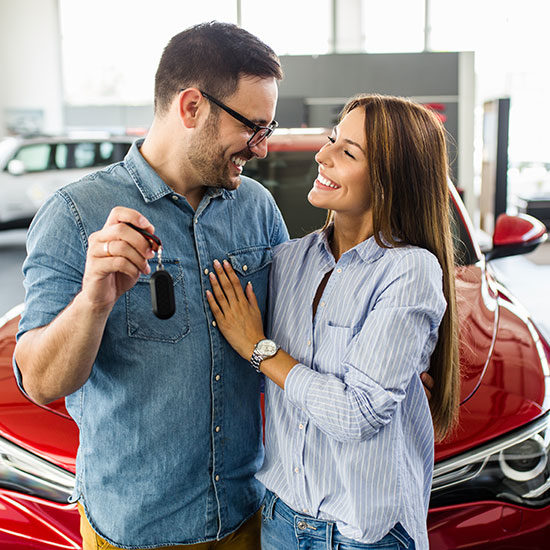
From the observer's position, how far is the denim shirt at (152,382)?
1163mm

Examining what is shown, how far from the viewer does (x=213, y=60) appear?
4.26 feet

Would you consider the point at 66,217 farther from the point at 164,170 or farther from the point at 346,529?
the point at 346,529

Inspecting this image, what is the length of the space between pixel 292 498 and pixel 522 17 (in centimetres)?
1334

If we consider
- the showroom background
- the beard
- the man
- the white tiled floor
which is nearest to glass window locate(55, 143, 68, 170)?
the showroom background

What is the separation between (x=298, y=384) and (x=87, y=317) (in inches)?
15.6

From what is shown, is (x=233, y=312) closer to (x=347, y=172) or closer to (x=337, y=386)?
(x=337, y=386)

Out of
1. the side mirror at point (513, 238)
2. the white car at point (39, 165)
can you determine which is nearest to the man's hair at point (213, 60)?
the side mirror at point (513, 238)

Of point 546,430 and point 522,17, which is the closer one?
point 546,430

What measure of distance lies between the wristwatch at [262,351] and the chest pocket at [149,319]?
137mm

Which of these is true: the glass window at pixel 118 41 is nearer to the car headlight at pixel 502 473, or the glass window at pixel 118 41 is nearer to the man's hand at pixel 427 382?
the car headlight at pixel 502 473

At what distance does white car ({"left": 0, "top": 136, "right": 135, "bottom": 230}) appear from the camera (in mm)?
7094

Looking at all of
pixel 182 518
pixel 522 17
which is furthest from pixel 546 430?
pixel 522 17

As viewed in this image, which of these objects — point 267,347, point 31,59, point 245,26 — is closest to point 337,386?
Answer: point 267,347

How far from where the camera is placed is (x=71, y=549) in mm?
1643
